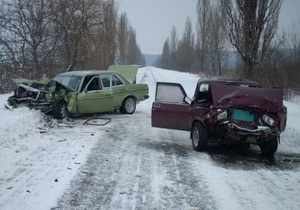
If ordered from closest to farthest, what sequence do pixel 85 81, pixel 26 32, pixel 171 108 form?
1. pixel 171 108
2. pixel 85 81
3. pixel 26 32

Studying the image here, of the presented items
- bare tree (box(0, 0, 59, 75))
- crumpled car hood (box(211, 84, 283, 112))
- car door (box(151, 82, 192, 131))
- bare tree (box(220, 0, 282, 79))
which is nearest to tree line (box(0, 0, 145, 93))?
bare tree (box(0, 0, 59, 75))

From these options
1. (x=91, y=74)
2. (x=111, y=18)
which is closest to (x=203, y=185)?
(x=91, y=74)

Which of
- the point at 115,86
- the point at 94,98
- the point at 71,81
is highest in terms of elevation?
the point at 71,81

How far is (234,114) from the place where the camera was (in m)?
7.18

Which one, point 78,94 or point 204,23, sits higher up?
point 204,23

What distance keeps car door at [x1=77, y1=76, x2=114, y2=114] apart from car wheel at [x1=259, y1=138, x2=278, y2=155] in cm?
610

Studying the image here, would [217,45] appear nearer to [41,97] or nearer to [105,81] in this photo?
[105,81]

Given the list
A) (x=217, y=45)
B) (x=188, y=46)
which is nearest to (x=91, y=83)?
(x=217, y=45)

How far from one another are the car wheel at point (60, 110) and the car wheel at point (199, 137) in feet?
16.8

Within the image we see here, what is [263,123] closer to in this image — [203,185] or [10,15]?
[203,185]

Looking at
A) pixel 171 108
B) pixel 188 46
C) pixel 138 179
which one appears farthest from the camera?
pixel 188 46

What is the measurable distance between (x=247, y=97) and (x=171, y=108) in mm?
2139

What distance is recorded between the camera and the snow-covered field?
196 inches

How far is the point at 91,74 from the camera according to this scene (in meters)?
12.2
